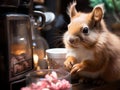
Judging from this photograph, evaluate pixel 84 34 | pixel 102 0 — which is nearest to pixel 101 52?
pixel 84 34

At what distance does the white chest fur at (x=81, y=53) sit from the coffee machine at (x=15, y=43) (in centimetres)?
17

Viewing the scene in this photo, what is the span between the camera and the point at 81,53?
91cm

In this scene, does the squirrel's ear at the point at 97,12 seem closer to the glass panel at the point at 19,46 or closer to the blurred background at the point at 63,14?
the glass panel at the point at 19,46

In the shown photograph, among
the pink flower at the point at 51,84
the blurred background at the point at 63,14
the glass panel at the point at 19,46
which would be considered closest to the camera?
the pink flower at the point at 51,84

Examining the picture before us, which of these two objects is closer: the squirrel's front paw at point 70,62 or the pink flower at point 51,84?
the pink flower at point 51,84

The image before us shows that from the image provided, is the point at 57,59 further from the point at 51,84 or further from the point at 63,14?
the point at 63,14

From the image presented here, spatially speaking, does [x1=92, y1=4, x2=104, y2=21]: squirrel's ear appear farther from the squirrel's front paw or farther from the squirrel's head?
the squirrel's front paw

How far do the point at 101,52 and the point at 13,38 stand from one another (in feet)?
1.03

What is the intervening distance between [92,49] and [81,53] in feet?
0.15

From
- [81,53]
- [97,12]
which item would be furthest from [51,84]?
[97,12]

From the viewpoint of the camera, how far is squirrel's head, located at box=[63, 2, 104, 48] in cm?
87

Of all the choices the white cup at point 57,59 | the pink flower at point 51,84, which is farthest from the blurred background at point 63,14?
the pink flower at point 51,84

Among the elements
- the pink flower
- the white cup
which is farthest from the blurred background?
the pink flower

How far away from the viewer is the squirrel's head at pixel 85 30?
87cm
